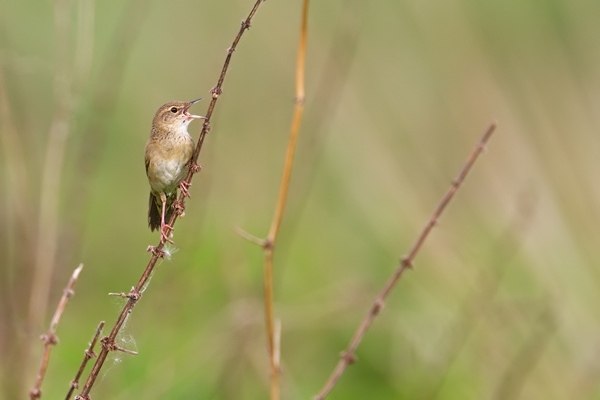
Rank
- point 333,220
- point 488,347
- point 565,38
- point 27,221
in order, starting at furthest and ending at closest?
1. point 333,220
2. point 565,38
3. point 488,347
4. point 27,221

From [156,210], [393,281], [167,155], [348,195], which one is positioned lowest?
[393,281]

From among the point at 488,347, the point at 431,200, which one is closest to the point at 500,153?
the point at 431,200

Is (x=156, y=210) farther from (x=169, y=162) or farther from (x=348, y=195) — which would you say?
(x=348, y=195)

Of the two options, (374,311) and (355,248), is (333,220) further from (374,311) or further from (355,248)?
(374,311)

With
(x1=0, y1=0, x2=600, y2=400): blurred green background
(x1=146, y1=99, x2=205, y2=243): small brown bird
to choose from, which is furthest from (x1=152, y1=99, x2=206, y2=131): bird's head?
(x1=0, y1=0, x2=600, y2=400): blurred green background

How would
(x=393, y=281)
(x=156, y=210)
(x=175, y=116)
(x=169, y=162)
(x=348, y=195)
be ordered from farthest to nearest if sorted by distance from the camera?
(x=348, y=195) < (x=156, y=210) < (x=175, y=116) < (x=169, y=162) < (x=393, y=281)

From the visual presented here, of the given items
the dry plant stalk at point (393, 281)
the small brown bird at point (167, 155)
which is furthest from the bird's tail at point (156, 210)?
the dry plant stalk at point (393, 281)

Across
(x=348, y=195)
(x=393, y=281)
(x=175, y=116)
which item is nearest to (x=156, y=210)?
(x=175, y=116)
